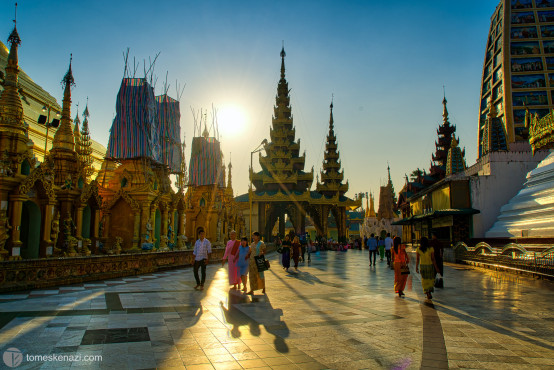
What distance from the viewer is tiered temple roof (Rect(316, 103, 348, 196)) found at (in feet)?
180

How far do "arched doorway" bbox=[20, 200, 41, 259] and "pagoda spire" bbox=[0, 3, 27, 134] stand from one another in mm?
2597

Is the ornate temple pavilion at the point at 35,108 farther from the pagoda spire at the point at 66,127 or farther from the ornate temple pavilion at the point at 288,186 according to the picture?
the ornate temple pavilion at the point at 288,186

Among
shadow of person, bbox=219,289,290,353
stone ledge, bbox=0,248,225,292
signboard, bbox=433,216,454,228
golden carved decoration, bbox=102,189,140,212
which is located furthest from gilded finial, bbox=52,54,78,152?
signboard, bbox=433,216,454,228

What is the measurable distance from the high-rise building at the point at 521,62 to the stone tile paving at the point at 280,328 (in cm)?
5172

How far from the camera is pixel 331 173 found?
56.5 m

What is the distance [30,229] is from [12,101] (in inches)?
175

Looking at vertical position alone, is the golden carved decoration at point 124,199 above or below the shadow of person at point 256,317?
above

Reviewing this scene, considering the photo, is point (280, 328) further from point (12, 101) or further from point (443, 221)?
point (443, 221)

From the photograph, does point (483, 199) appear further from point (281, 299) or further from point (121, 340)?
point (121, 340)

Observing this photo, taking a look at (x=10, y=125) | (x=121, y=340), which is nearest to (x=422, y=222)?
(x=10, y=125)

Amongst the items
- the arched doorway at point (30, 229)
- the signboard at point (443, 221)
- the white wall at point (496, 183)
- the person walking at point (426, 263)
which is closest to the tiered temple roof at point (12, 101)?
the arched doorway at point (30, 229)

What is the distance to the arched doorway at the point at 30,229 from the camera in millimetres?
13734

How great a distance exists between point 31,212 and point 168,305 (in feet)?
30.1

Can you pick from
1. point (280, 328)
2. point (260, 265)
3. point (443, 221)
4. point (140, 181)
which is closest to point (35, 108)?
point (140, 181)
